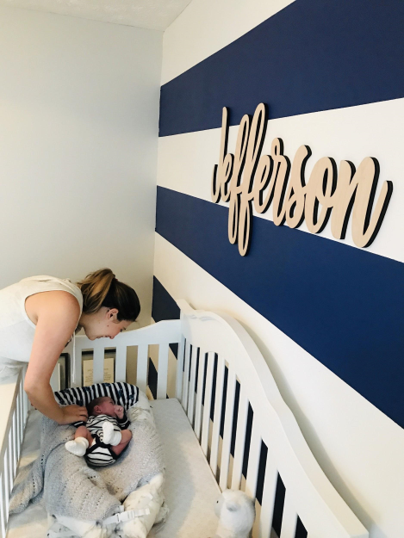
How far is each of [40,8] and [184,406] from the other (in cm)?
205

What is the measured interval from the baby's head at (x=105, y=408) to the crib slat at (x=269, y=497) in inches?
28.5

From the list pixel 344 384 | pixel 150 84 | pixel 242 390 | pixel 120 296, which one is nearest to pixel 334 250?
pixel 344 384

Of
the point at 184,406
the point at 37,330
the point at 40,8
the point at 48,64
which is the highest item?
the point at 40,8

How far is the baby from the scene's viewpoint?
152 cm

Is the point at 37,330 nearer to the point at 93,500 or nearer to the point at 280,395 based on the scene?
the point at 93,500

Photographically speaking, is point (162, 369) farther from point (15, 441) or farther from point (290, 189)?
point (290, 189)

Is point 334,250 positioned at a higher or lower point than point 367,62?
lower

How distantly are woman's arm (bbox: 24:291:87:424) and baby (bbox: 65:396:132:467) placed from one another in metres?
0.16

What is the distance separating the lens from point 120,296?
1.69 metres

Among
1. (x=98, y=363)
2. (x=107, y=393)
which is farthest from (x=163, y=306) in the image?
(x=107, y=393)

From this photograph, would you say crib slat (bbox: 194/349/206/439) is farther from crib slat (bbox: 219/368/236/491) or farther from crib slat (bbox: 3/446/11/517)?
crib slat (bbox: 3/446/11/517)

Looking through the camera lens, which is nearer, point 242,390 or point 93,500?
point 93,500

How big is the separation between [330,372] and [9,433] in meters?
0.96

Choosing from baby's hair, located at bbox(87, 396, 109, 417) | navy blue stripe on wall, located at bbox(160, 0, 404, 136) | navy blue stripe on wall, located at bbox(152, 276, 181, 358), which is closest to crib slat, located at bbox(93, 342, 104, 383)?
baby's hair, located at bbox(87, 396, 109, 417)
